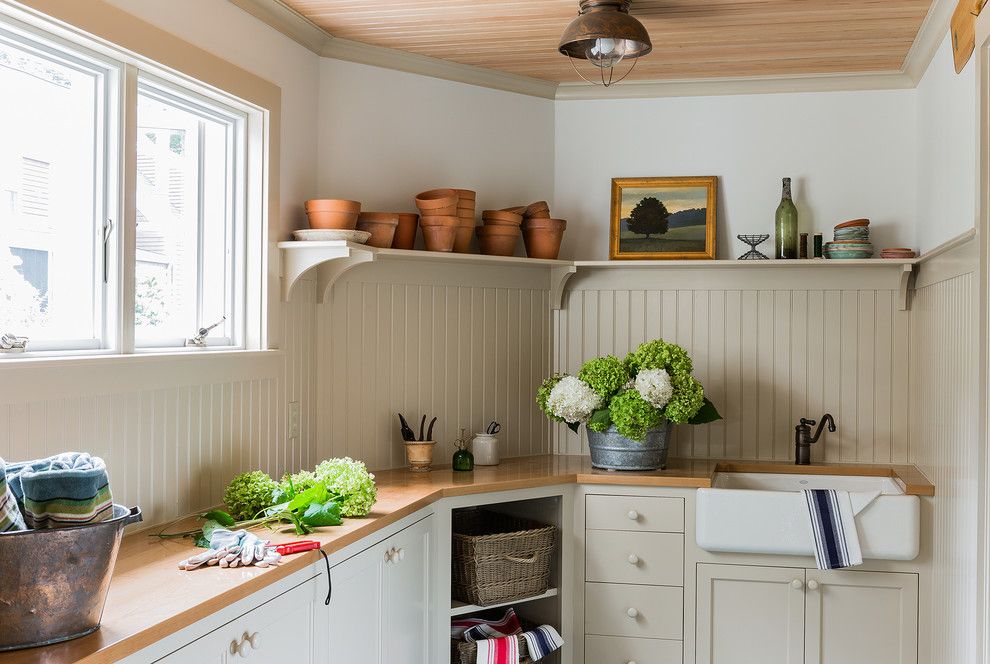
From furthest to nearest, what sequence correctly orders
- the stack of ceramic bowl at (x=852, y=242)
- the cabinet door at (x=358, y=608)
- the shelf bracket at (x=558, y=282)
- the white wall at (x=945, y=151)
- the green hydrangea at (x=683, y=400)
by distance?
the shelf bracket at (x=558, y=282) < the stack of ceramic bowl at (x=852, y=242) < the green hydrangea at (x=683, y=400) < the white wall at (x=945, y=151) < the cabinet door at (x=358, y=608)

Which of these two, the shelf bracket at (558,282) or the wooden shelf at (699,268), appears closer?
the wooden shelf at (699,268)

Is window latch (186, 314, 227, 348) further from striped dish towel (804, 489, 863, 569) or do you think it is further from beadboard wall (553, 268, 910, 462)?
striped dish towel (804, 489, 863, 569)

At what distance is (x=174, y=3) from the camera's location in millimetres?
2441

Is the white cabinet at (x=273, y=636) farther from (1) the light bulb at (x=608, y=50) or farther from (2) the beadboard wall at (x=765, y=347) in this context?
(2) the beadboard wall at (x=765, y=347)

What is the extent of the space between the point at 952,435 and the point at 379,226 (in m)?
1.88

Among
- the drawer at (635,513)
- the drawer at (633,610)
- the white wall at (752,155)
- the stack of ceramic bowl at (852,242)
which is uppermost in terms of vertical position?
the white wall at (752,155)

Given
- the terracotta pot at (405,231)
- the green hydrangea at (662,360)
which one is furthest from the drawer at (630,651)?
the terracotta pot at (405,231)

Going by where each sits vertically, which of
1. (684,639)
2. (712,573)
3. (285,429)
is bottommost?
(684,639)

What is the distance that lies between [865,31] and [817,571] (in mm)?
1775

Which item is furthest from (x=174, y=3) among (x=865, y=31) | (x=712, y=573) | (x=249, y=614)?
(x=712, y=573)

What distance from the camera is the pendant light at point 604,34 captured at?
8.66ft

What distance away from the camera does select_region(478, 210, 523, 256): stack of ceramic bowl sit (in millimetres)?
3535

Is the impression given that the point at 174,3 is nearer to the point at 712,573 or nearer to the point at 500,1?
the point at 500,1

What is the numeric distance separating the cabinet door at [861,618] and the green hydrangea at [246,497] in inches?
70.5
